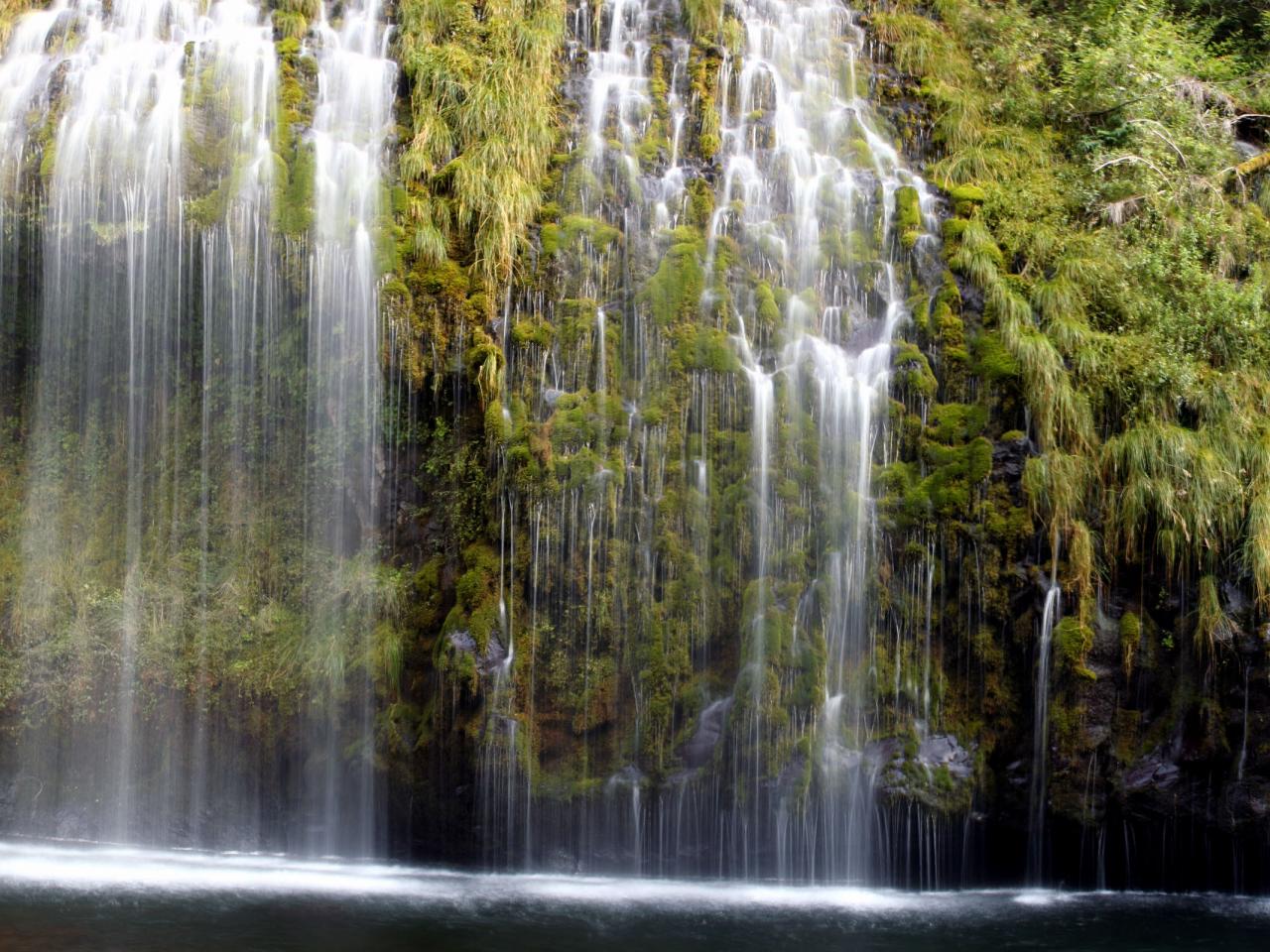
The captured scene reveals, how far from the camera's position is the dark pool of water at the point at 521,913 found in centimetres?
830

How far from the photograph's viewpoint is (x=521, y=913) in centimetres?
898

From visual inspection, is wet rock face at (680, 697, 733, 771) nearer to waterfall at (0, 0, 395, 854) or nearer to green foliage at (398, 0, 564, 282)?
waterfall at (0, 0, 395, 854)

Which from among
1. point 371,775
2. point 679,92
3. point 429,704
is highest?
point 679,92

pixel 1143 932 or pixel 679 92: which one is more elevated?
pixel 679 92

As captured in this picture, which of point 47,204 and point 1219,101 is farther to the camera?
point 1219,101

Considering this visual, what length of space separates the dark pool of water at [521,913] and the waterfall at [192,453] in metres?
1.01

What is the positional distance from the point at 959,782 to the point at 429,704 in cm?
477

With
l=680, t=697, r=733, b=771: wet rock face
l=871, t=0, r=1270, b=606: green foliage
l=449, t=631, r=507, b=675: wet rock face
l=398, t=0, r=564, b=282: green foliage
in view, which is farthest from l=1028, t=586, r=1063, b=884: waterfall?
l=398, t=0, r=564, b=282: green foliage

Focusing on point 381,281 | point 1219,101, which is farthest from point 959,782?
point 1219,101

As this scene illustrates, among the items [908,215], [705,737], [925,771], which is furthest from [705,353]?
[925,771]

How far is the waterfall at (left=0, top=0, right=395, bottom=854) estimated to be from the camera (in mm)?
10883

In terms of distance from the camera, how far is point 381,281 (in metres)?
10.9

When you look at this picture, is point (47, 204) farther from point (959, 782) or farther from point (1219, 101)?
point (1219, 101)

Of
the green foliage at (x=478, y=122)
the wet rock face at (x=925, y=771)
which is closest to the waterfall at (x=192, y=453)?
the green foliage at (x=478, y=122)
